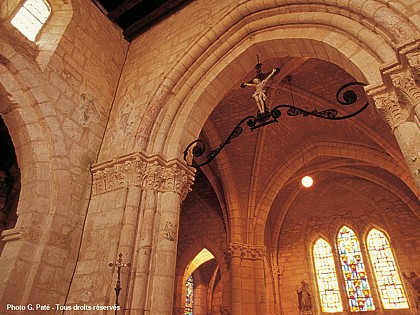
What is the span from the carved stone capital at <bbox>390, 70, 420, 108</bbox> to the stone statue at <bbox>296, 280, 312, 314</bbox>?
367 inches

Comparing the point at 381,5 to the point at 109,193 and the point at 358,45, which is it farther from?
the point at 109,193

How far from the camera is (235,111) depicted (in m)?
9.27

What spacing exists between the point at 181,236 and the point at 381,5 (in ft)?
33.8

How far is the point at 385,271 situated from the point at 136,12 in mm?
10652

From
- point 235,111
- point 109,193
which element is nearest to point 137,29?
point 235,111

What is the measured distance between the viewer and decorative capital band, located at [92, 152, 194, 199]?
15.5 ft

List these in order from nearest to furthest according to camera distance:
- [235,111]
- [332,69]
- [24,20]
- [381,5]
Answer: [381,5] → [24,20] → [332,69] → [235,111]

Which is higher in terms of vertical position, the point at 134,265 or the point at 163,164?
the point at 163,164

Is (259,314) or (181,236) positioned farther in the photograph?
(181,236)

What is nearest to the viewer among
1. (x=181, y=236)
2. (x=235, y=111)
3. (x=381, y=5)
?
(x=381, y=5)

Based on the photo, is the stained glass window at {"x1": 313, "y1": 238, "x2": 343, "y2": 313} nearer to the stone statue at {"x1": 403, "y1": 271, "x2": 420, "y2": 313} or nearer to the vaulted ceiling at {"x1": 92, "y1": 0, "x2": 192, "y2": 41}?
the stone statue at {"x1": 403, "y1": 271, "x2": 420, "y2": 313}

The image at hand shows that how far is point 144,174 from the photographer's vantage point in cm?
477

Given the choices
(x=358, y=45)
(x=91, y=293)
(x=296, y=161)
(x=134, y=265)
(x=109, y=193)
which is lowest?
(x=91, y=293)

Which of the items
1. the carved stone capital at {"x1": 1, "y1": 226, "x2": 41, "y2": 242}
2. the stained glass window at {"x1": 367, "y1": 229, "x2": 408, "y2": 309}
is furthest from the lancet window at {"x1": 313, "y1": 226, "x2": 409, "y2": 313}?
the carved stone capital at {"x1": 1, "y1": 226, "x2": 41, "y2": 242}
